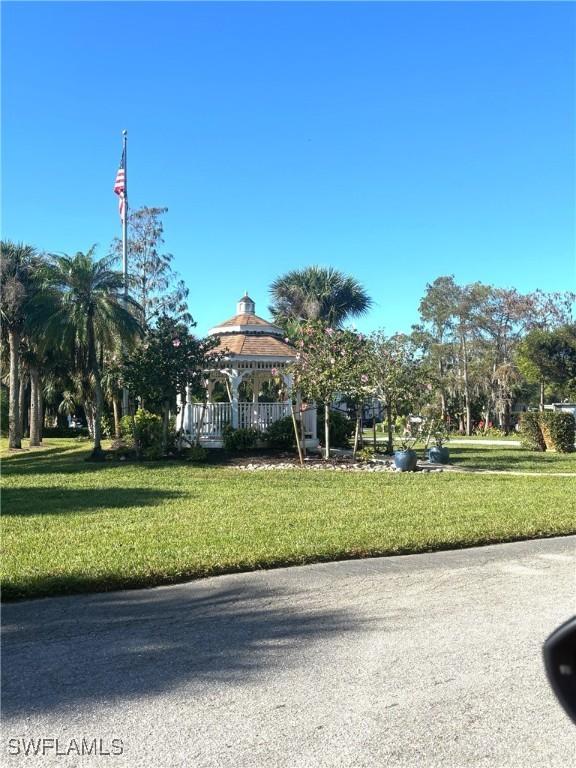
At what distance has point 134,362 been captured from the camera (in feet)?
61.2

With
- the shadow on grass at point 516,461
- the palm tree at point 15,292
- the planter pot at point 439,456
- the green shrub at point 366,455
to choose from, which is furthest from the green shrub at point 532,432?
the palm tree at point 15,292

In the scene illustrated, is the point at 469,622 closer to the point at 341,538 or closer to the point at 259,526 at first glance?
the point at 341,538

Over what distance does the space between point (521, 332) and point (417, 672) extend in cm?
4686

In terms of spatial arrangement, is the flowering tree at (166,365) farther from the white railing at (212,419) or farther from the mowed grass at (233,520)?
the mowed grass at (233,520)

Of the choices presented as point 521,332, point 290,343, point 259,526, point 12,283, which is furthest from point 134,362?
point 521,332

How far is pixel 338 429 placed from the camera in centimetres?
2331

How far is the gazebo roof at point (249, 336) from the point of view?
2142 centimetres

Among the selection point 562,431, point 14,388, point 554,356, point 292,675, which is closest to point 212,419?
point 14,388

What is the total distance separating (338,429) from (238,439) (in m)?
4.52

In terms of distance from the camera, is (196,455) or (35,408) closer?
(196,455)

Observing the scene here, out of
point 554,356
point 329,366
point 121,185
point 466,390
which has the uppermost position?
point 121,185

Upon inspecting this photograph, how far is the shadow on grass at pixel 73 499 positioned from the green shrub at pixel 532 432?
16916 mm

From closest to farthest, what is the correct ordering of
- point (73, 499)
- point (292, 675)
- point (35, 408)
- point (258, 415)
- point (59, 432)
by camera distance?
point (292, 675) → point (73, 499) → point (258, 415) → point (35, 408) → point (59, 432)

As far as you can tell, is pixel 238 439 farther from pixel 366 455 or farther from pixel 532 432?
pixel 532 432
